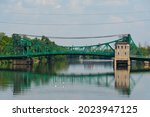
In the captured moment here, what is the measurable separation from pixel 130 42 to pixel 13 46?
19.7 metres

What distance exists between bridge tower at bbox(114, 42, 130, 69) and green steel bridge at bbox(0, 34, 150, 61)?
2.60ft

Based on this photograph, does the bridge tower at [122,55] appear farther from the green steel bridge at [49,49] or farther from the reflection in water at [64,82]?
the reflection in water at [64,82]

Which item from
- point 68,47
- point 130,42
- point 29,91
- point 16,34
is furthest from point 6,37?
point 29,91

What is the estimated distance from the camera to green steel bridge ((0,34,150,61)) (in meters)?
67.1

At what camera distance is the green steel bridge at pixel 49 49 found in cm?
6712

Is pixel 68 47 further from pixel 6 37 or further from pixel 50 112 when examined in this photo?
pixel 50 112

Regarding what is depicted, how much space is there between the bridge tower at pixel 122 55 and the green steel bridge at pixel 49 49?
794mm

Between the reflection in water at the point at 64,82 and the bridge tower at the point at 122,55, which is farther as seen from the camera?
the bridge tower at the point at 122,55

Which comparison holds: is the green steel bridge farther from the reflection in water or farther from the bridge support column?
the reflection in water

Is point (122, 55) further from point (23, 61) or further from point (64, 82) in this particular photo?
point (64, 82)

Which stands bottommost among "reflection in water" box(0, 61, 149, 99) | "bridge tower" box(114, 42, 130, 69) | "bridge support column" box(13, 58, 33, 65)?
"reflection in water" box(0, 61, 149, 99)

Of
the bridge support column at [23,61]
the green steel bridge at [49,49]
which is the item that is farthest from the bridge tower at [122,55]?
the bridge support column at [23,61]

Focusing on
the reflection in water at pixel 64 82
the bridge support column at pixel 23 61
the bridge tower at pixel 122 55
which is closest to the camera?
the reflection in water at pixel 64 82

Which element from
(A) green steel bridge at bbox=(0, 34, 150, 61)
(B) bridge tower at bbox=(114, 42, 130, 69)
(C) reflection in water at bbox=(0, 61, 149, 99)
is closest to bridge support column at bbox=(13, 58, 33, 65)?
(A) green steel bridge at bbox=(0, 34, 150, 61)
